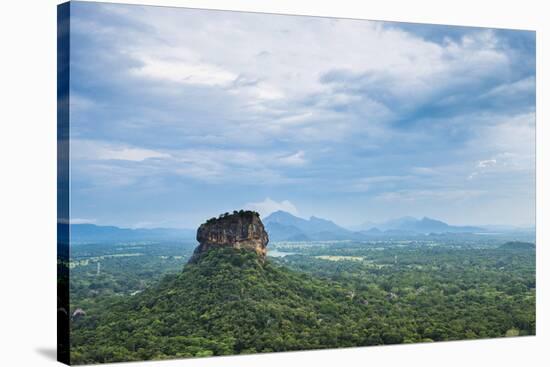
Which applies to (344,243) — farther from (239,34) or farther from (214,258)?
(239,34)

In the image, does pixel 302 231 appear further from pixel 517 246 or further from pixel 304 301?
pixel 517 246

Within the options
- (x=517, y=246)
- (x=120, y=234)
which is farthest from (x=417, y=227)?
(x=120, y=234)

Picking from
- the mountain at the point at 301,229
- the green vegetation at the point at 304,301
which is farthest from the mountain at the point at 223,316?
the mountain at the point at 301,229

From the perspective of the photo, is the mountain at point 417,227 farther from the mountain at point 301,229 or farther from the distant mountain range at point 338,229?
the mountain at point 301,229

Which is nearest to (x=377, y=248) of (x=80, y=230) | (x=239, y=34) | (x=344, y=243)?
(x=344, y=243)

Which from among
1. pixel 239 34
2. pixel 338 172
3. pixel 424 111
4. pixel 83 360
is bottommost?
pixel 83 360
